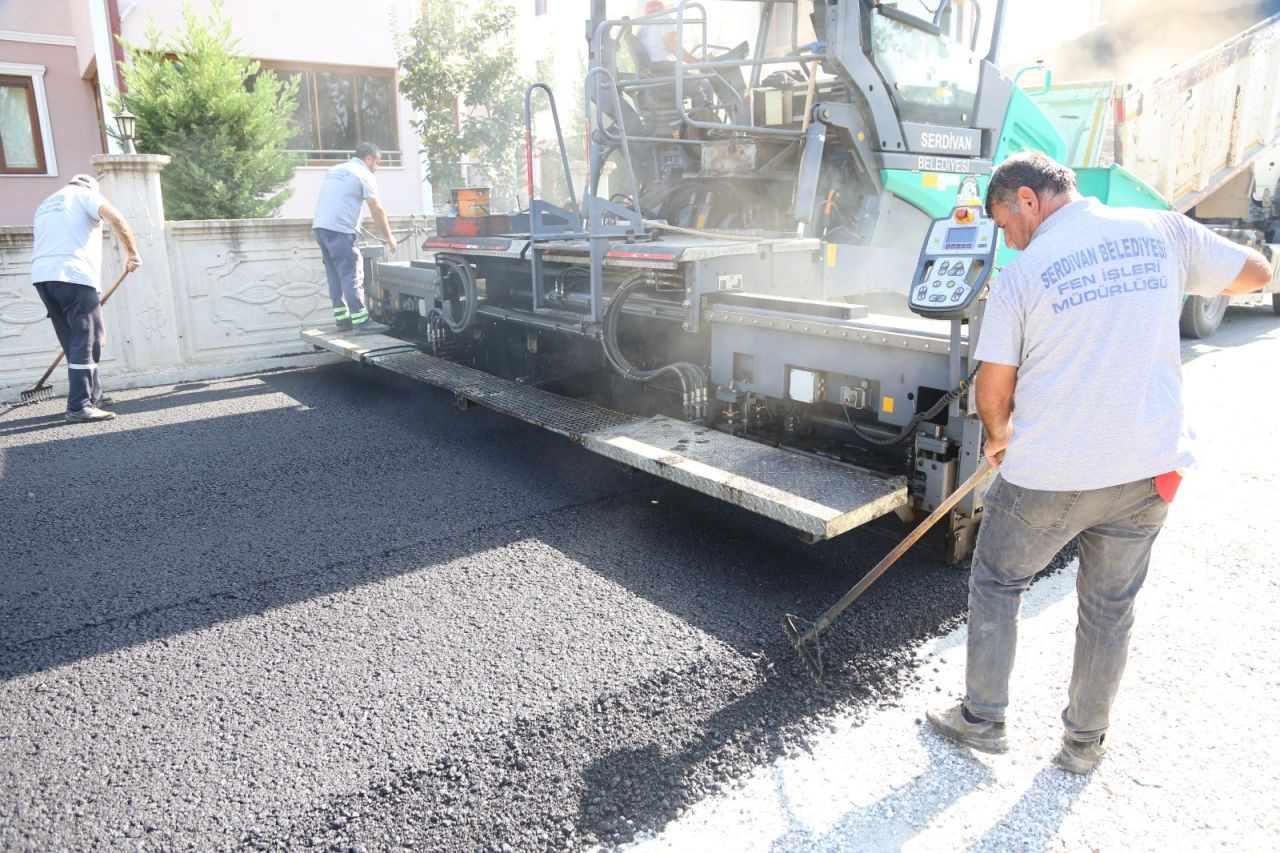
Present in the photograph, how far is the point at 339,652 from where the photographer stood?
10.2 ft

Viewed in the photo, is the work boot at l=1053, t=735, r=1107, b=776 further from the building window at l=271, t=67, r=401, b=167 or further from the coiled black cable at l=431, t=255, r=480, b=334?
the building window at l=271, t=67, r=401, b=167

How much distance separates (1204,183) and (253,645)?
912 cm

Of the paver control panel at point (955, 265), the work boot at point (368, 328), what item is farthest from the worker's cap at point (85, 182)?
the paver control panel at point (955, 265)

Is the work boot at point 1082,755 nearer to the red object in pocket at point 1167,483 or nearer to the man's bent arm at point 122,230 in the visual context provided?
the red object in pocket at point 1167,483

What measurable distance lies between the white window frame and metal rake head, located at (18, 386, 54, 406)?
9659 millimetres

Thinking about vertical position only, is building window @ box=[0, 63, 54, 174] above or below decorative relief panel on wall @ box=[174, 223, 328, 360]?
above

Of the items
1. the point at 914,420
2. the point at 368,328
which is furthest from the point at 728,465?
the point at 368,328

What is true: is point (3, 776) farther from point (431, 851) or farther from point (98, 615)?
point (431, 851)

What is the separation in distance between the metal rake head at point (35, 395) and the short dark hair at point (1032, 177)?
24.1ft

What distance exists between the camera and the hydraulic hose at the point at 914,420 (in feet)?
10.6

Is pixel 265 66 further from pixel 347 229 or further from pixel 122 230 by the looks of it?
pixel 122 230

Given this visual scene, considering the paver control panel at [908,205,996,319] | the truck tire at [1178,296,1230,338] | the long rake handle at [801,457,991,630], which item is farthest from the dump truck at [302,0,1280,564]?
the truck tire at [1178,296,1230,338]

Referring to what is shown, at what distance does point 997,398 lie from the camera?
92.9 inches

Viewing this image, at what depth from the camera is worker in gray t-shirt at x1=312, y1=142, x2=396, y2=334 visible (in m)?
7.57
